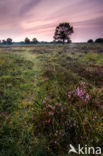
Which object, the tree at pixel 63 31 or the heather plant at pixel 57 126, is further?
the tree at pixel 63 31

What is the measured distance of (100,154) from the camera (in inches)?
69.2

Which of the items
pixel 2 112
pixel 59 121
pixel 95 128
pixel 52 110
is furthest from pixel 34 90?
pixel 95 128

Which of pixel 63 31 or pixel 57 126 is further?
pixel 63 31

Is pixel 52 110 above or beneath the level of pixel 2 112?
above

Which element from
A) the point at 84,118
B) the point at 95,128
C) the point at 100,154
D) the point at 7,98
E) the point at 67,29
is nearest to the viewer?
the point at 100,154

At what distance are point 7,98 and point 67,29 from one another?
56190 millimetres

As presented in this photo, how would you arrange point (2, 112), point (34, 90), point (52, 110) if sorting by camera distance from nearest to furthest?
point (52, 110) → point (2, 112) → point (34, 90)

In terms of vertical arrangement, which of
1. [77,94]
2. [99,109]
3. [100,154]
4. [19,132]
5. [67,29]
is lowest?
[19,132]

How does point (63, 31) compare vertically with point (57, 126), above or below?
above

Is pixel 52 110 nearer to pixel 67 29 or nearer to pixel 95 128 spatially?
pixel 95 128

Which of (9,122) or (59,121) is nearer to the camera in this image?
(59,121)

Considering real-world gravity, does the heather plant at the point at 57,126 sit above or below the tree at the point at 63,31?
below

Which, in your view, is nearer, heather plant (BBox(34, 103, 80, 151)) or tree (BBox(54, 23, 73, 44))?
heather plant (BBox(34, 103, 80, 151))

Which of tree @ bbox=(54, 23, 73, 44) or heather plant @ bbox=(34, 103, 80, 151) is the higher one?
tree @ bbox=(54, 23, 73, 44)
